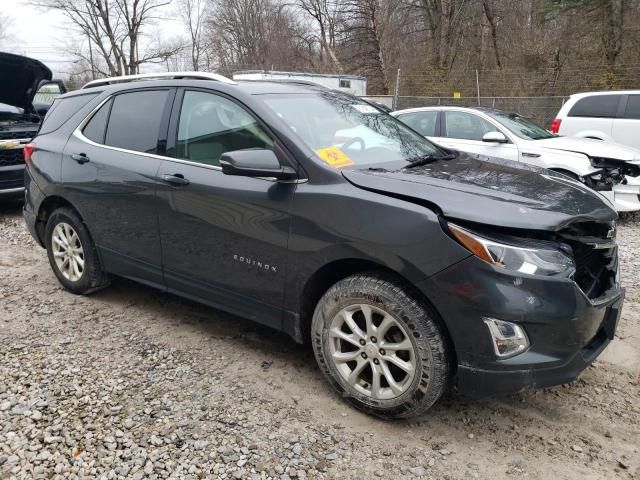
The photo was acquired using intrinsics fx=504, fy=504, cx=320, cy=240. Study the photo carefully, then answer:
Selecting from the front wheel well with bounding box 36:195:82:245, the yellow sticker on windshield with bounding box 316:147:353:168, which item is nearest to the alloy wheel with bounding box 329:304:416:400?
the yellow sticker on windshield with bounding box 316:147:353:168

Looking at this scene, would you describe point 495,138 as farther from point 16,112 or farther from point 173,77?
point 16,112

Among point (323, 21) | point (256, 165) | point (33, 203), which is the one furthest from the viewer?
point (323, 21)

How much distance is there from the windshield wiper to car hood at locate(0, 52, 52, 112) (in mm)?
6500

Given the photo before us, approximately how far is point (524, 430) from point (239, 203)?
77.2 inches

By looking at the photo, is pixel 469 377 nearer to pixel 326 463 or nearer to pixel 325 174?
pixel 326 463

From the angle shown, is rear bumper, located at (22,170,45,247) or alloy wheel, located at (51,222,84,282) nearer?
alloy wheel, located at (51,222,84,282)

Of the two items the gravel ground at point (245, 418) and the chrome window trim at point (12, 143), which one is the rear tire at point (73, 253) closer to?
the gravel ground at point (245, 418)

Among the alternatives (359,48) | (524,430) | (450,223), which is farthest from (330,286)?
(359,48)

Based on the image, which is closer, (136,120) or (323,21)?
(136,120)

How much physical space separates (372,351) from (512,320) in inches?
28.2

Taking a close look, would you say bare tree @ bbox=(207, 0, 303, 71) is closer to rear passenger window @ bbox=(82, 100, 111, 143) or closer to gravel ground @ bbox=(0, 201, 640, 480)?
rear passenger window @ bbox=(82, 100, 111, 143)

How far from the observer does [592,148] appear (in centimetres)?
677

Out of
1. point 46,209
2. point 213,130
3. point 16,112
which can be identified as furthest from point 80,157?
point 16,112

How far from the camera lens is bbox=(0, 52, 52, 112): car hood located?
282 inches
